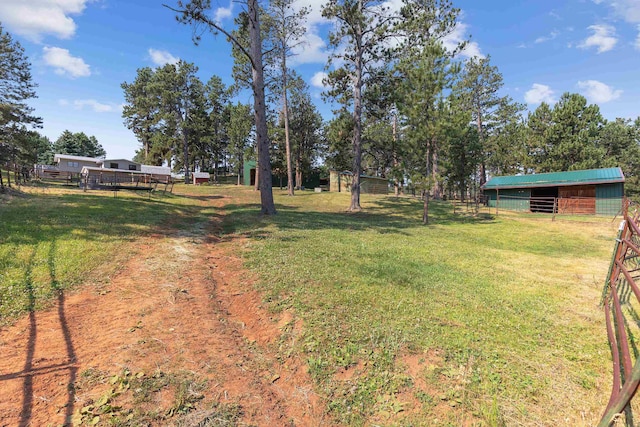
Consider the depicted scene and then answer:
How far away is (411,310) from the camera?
451cm

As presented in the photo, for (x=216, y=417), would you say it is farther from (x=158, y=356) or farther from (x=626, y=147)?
(x=626, y=147)

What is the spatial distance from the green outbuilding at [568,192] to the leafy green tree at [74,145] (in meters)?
80.8

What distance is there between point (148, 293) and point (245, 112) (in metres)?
38.6

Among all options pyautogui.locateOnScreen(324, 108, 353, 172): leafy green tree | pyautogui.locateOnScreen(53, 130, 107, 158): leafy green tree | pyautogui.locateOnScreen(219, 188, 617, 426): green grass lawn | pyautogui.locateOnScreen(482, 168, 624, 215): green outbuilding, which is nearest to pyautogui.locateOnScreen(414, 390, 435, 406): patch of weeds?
pyautogui.locateOnScreen(219, 188, 617, 426): green grass lawn

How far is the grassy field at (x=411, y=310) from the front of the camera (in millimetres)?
2865

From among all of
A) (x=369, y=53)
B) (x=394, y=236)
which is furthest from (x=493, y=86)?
(x=394, y=236)

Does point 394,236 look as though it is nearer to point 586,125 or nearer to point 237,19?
point 237,19

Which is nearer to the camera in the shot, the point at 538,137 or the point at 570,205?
the point at 570,205

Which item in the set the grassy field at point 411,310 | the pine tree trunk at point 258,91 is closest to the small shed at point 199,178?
the pine tree trunk at point 258,91

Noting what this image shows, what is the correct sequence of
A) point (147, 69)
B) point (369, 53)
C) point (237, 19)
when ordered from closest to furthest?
1. point (237, 19)
2. point (369, 53)
3. point (147, 69)

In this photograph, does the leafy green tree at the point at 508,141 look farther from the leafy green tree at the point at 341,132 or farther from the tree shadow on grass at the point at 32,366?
the tree shadow on grass at the point at 32,366

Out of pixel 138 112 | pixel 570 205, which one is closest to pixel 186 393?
pixel 570 205

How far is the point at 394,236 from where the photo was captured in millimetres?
10898

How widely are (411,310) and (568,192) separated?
27258mm
